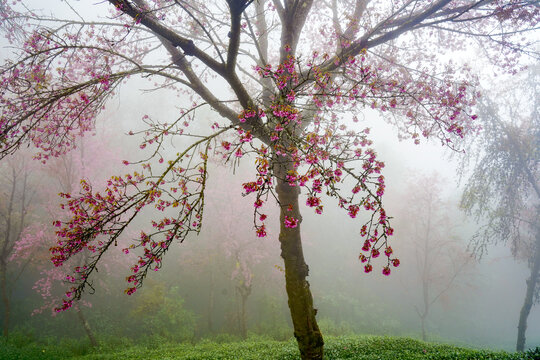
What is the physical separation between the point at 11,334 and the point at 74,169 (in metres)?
7.07

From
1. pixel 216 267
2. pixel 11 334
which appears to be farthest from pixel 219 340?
pixel 11 334

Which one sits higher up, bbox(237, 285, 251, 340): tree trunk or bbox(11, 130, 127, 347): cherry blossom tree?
bbox(11, 130, 127, 347): cherry blossom tree

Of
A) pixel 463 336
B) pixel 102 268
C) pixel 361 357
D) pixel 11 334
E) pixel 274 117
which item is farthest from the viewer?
pixel 463 336

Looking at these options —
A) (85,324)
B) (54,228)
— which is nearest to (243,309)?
(85,324)

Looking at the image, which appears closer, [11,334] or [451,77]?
[451,77]

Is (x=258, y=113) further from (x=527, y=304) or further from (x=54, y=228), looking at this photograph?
(x=527, y=304)

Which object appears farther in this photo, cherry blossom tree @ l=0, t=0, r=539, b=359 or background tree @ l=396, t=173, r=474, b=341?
background tree @ l=396, t=173, r=474, b=341

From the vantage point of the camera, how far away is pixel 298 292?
427cm

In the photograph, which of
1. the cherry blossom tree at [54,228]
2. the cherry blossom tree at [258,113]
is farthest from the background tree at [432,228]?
the cherry blossom tree at [54,228]

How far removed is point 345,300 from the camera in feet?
65.3

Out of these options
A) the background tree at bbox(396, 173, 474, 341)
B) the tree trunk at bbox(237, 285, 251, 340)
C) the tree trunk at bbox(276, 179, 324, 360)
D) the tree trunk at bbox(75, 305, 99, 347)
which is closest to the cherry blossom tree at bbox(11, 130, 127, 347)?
the tree trunk at bbox(75, 305, 99, 347)

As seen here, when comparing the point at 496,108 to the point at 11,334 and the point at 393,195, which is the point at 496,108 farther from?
the point at 11,334

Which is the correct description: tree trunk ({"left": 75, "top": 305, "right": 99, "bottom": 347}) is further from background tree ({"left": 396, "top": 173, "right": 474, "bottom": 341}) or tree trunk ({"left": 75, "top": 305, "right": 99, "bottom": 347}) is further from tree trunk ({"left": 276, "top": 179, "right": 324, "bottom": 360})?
background tree ({"left": 396, "top": 173, "right": 474, "bottom": 341})

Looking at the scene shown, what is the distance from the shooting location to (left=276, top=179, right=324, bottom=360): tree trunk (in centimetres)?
405
